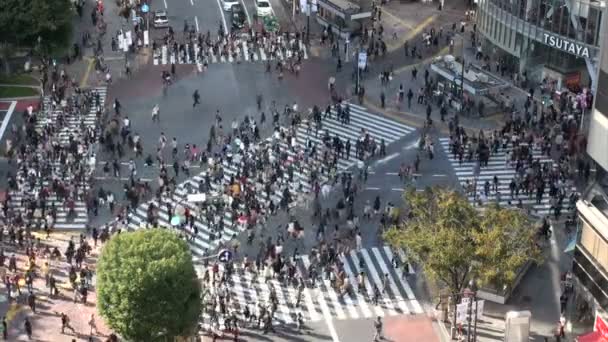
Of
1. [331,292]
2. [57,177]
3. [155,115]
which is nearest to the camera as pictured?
[331,292]

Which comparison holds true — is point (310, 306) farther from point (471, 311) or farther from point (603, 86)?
point (603, 86)

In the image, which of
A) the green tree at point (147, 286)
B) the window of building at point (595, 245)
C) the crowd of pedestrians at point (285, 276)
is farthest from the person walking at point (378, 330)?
the window of building at point (595, 245)

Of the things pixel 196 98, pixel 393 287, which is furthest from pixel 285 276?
pixel 196 98

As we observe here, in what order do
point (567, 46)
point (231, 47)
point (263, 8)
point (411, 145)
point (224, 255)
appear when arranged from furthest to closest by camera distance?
point (263, 8) → point (231, 47) → point (567, 46) → point (411, 145) → point (224, 255)

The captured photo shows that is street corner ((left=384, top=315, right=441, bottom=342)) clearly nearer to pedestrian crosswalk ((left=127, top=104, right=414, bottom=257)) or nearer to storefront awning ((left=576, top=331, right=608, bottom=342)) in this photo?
storefront awning ((left=576, top=331, right=608, bottom=342))

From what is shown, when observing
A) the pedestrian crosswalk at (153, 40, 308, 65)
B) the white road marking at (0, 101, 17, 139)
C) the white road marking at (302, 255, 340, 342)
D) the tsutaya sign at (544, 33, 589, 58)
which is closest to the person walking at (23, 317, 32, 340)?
the white road marking at (302, 255, 340, 342)

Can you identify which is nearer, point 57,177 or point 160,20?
point 57,177
